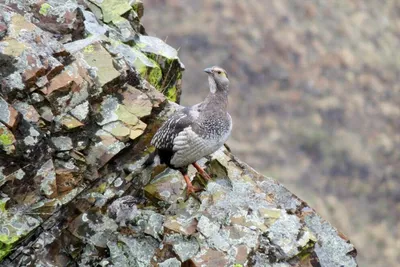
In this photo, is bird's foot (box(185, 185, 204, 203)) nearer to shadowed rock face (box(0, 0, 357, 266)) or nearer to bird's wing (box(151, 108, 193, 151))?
shadowed rock face (box(0, 0, 357, 266))

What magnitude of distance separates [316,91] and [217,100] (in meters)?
27.6

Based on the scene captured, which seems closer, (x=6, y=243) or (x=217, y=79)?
(x=6, y=243)

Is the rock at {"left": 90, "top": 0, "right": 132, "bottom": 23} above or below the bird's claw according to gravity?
above

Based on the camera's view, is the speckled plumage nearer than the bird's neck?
Yes

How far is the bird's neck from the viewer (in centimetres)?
974

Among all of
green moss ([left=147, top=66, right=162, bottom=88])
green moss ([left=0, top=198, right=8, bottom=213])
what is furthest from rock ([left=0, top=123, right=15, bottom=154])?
green moss ([left=147, top=66, right=162, bottom=88])

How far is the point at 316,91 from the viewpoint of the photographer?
120ft

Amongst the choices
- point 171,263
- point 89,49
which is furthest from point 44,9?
point 171,263

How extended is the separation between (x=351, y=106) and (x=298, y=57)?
4.41m

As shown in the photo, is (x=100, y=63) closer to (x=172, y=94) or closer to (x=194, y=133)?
(x=194, y=133)

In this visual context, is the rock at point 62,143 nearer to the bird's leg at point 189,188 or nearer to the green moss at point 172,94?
the bird's leg at point 189,188

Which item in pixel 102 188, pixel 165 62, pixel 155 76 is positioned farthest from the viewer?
pixel 165 62

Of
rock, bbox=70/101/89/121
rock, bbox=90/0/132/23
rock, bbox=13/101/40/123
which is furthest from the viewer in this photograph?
rock, bbox=90/0/132/23

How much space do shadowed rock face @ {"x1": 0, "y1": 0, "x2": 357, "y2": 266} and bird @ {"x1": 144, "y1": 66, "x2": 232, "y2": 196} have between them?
0.24m
